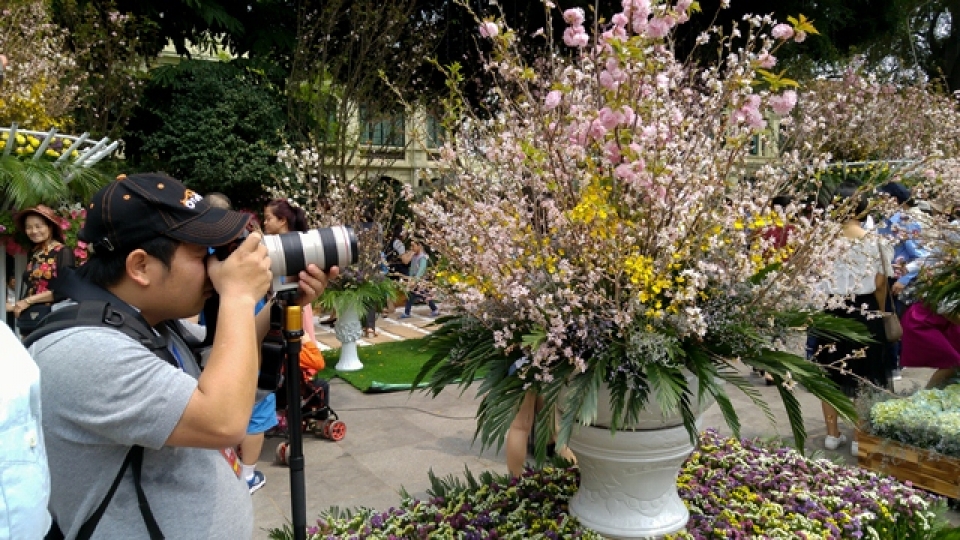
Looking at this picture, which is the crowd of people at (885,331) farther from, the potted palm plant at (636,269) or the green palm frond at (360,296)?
the green palm frond at (360,296)

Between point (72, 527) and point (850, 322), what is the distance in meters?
2.47

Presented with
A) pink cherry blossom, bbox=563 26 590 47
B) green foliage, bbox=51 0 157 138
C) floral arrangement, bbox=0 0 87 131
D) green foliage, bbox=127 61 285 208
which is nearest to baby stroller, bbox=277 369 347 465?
floral arrangement, bbox=0 0 87 131

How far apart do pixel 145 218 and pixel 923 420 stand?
4275 millimetres

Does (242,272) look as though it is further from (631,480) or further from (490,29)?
(631,480)

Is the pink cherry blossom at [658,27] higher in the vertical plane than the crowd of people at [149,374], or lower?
higher

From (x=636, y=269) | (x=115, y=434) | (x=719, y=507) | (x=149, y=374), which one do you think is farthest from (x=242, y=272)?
(x=719, y=507)

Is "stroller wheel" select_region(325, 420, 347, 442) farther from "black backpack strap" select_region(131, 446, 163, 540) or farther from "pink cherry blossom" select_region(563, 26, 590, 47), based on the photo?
"black backpack strap" select_region(131, 446, 163, 540)

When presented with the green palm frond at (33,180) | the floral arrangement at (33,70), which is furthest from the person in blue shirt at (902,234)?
the floral arrangement at (33,70)

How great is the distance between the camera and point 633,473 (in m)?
2.57

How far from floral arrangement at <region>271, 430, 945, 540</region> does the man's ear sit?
1.76 metres

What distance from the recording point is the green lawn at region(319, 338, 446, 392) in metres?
7.33

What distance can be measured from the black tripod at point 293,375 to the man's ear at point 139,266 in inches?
22.8

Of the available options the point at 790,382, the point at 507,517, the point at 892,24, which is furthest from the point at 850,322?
the point at 892,24

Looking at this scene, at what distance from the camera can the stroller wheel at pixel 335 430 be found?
219 inches
